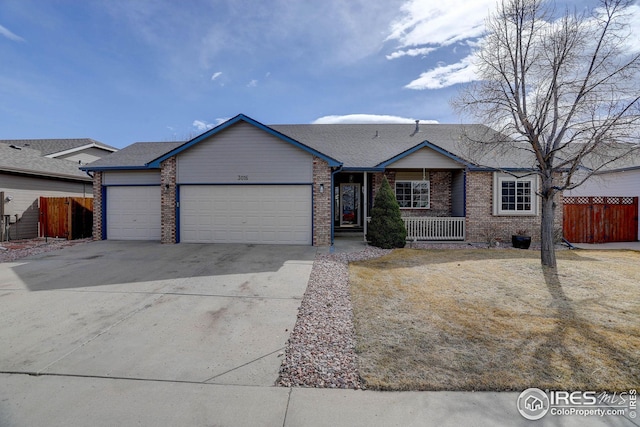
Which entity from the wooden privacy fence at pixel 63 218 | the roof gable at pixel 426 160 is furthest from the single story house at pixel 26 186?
the roof gable at pixel 426 160

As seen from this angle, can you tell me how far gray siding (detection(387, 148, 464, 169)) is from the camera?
12047 mm

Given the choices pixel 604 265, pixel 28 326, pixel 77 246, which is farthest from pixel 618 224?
pixel 77 246

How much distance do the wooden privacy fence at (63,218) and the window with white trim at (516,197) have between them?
18.3m

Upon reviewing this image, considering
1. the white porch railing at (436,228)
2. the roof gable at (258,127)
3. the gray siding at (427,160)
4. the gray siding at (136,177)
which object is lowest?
the white porch railing at (436,228)

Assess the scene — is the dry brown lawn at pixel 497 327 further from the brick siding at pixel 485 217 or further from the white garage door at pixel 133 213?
the white garage door at pixel 133 213

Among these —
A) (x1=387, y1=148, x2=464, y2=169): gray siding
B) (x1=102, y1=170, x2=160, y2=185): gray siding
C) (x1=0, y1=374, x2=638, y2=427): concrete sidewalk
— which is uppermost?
(x1=387, y1=148, x2=464, y2=169): gray siding

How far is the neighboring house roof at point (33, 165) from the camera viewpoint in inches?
494

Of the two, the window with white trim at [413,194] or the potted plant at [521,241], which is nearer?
the potted plant at [521,241]

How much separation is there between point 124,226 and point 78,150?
1465 centimetres

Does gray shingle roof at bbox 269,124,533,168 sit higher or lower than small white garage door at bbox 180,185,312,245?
higher

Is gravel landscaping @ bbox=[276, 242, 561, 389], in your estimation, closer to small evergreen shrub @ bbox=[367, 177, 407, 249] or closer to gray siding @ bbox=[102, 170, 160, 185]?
small evergreen shrub @ bbox=[367, 177, 407, 249]

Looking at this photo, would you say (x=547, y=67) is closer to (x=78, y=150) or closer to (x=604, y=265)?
(x=604, y=265)

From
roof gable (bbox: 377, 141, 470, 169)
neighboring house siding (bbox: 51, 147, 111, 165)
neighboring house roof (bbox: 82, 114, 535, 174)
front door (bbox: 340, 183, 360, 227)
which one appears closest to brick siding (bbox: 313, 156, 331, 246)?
neighboring house roof (bbox: 82, 114, 535, 174)

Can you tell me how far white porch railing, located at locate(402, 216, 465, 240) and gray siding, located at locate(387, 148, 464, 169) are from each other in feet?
6.97
